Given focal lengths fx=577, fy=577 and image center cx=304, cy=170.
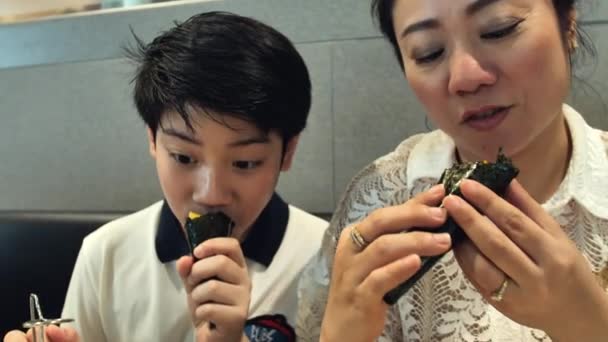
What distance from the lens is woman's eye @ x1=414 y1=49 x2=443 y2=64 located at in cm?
79

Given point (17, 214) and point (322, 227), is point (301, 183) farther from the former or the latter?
point (17, 214)

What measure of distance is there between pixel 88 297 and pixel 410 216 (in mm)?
762

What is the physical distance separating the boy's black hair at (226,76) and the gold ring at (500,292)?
0.44m

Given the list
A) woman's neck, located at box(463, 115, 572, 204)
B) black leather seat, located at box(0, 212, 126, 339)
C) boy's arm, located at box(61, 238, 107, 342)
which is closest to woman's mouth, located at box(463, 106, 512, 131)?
woman's neck, located at box(463, 115, 572, 204)

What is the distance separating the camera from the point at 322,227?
1.21m

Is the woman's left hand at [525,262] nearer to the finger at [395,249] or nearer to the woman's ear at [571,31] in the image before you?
the finger at [395,249]

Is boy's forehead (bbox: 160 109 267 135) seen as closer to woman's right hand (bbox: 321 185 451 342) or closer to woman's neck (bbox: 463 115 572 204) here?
woman's right hand (bbox: 321 185 451 342)

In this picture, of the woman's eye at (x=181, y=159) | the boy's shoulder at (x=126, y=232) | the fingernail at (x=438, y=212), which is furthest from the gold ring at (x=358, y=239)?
the boy's shoulder at (x=126, y=232)

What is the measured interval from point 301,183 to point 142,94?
552mm

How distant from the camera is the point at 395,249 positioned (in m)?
0.66

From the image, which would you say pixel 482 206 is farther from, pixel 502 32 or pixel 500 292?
pixel 502 32

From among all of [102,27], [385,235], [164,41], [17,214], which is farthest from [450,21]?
[17,214]

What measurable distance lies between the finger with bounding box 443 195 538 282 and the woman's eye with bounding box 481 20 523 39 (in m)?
0.26

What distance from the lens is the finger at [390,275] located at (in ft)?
2.12
